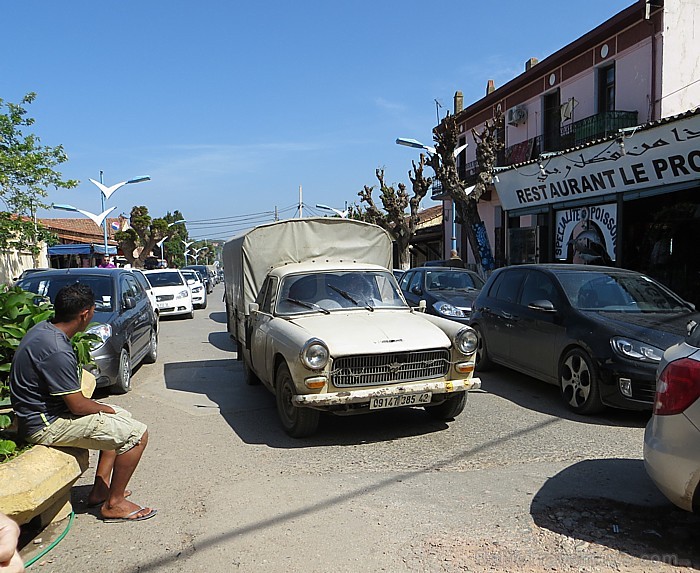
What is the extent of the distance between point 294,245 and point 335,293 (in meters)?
2.01

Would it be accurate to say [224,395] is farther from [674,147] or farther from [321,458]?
[674,147]

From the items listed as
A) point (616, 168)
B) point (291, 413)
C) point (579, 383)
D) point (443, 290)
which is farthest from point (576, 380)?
point (616, 168)

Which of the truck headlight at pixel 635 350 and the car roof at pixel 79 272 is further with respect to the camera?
the car roof at pixel 79 272

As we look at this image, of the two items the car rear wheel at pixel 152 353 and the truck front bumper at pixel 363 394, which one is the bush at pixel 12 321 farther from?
the car rear wheel at pixel 152 353

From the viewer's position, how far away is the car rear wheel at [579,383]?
6363 millimetres

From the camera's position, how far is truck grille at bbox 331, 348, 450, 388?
548 cm

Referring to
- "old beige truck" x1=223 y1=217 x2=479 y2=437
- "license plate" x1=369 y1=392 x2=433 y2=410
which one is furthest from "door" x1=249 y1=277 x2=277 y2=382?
"license plate" x1=369 y1=392 x2=433 y2=410

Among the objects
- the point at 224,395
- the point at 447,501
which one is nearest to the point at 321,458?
the point at 447,501

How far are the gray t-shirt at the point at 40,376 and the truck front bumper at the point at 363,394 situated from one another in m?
2.06

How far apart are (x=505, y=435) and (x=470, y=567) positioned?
268cm

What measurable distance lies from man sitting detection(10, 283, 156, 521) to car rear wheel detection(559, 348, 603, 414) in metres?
4.58

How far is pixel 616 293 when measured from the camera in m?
7.33

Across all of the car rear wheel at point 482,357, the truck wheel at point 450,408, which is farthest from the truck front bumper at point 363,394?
the car rear wheel at point 482,357

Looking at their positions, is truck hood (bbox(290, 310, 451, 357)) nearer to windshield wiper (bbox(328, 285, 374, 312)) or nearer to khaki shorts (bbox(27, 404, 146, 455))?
windshield wiper (bbox(328, 285, 374, 312))
